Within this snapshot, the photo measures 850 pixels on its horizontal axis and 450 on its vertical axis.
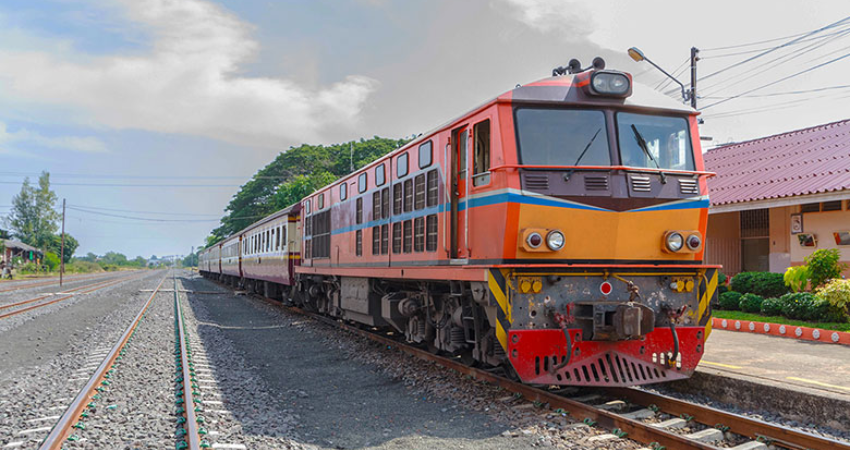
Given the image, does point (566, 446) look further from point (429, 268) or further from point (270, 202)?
point (270, 202)

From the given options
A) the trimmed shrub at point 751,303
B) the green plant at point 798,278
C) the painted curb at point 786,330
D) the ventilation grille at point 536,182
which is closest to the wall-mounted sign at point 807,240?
the green plant at point 798,278

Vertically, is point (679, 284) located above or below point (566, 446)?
above


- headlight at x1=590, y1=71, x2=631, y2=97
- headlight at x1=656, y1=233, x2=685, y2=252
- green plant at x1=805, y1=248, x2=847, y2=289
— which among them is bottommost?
green plant at x1=805, y1=248, x2=847, y2=289

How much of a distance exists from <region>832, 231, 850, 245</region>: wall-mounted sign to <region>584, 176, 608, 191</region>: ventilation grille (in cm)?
940

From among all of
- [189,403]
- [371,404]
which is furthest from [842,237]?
[189,403]

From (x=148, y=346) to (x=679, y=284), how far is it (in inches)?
345

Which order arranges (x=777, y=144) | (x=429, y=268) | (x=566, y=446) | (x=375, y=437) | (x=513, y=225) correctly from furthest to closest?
(x=777, y=144)
(x=429, y=268)
(x=513, y=225)
(x=375, y=437)
(x=566, y=446)

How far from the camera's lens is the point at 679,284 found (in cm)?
661

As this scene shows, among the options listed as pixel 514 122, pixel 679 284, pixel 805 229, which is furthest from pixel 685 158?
pixel 805 229

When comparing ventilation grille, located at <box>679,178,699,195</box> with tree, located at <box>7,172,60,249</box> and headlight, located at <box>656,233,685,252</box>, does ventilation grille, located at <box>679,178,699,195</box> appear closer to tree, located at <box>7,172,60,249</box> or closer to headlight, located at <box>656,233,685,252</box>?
headlight, located at <box>656,233,685,252</box>

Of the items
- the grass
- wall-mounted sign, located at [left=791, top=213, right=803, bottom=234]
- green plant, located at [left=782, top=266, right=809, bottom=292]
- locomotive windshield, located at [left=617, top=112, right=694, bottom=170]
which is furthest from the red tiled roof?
locomotive windshield, located at [left=617, top=112, right=694, bottom=170]

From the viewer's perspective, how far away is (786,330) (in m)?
10.3

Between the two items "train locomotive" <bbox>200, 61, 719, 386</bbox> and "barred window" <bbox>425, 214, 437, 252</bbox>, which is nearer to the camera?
"train locomotive" <bbox>200, 61, 719, 386</bbox>

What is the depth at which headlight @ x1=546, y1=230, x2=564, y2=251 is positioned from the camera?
19.9 feet
